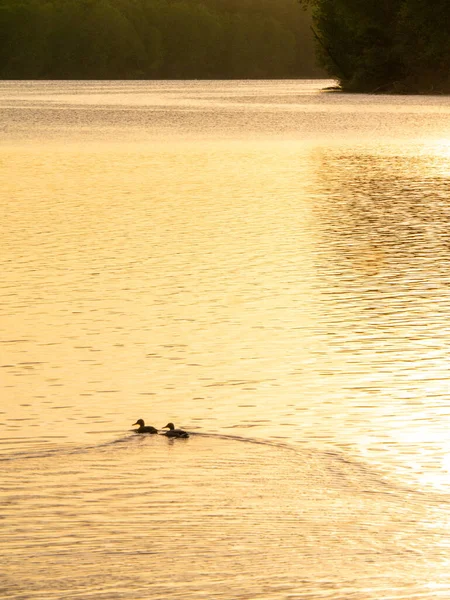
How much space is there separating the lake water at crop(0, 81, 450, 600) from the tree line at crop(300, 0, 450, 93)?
64819 millimetres

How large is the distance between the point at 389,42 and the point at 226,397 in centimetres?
8607

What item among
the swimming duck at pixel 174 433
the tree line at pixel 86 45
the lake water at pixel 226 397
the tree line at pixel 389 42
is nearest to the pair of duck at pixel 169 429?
the swimming duck at pixel 174 433

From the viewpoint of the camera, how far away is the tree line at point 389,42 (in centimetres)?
9012

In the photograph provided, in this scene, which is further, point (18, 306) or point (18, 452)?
point (18, 306)

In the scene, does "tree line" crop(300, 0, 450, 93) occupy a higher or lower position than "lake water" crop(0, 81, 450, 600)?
higher

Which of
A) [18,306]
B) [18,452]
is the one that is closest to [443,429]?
[18,452]

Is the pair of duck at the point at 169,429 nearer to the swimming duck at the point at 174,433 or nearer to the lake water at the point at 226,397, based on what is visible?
the swimming duck at the point at 174,433

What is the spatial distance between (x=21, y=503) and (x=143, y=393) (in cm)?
297

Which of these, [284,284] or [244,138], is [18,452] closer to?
[284,284]

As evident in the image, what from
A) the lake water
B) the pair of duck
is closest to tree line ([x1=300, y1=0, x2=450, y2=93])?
the lake water

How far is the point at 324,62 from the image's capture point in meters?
102

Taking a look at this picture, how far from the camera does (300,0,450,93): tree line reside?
296ft

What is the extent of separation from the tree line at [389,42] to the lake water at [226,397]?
64.8 meters

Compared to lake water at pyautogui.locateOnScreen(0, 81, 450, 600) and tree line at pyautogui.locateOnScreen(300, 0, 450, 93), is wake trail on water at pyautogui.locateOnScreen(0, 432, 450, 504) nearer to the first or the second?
lake water at pyautogui.locateOnScreen(0, 81, 450, 600)
